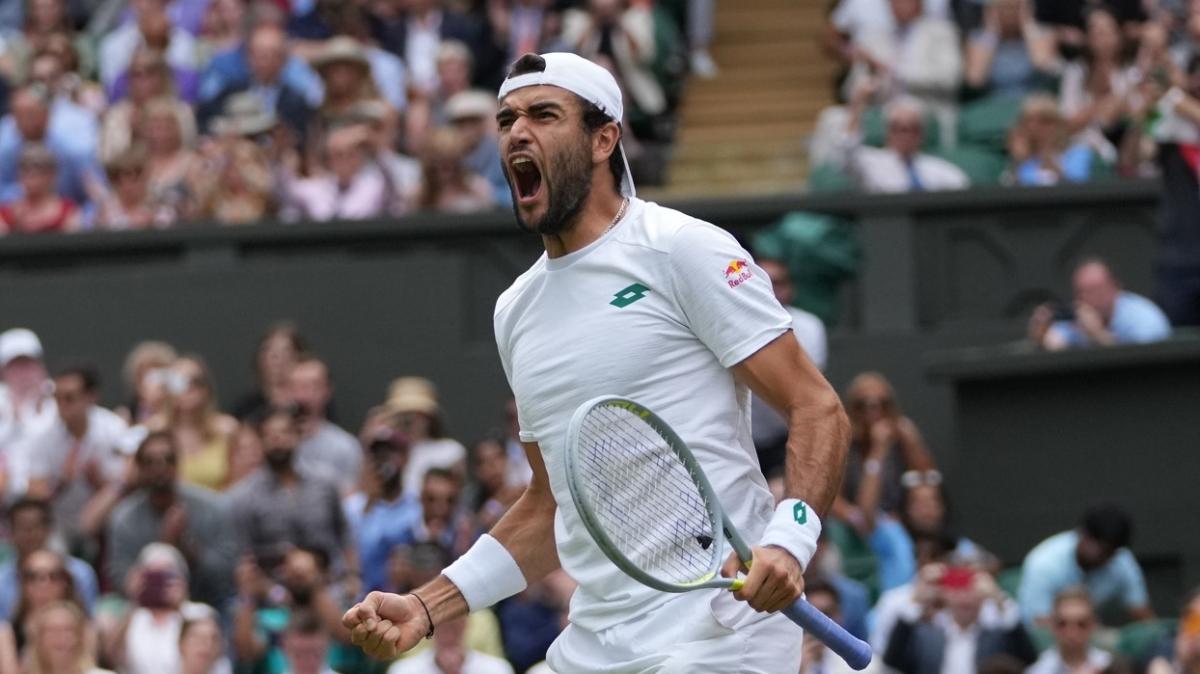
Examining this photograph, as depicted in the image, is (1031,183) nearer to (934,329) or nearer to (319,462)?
(934,329)

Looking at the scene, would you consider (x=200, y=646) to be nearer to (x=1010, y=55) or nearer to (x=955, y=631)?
(x=955, y=631)

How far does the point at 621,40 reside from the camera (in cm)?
1462

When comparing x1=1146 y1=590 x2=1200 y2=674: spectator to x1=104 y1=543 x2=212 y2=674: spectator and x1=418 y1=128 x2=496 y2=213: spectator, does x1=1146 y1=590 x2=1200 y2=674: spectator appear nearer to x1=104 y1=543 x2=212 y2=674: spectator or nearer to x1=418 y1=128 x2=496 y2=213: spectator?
x1=104 y1=543 x2=212 y2=674: spectator

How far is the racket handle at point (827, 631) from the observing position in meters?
5.16

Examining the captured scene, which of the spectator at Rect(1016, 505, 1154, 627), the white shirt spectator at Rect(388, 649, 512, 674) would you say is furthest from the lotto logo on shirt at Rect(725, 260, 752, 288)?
the spectator at Rect(1016, 505, 1154, 627)

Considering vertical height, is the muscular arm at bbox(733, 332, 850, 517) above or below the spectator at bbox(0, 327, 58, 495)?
above

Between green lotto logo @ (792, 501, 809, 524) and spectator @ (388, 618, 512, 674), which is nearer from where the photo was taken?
green lotto logo @ (792, 501, 809, 524)

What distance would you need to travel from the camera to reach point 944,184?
13336 millimetres

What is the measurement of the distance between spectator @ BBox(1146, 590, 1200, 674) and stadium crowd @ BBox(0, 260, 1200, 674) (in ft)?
0.05

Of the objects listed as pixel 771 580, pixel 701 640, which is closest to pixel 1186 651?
pixel 701 640

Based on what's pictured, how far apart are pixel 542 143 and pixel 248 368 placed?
853 centimetres

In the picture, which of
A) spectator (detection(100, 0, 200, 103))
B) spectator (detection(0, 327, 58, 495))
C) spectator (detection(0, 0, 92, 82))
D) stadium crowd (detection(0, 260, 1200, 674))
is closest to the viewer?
→ stadium crowd (detection(0, 260, 1200, 674))

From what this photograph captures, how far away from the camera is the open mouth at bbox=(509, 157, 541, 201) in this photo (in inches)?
Result: 213

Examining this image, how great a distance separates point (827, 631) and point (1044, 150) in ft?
27.9
